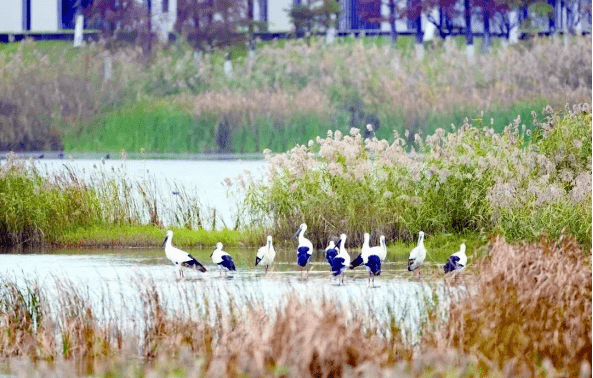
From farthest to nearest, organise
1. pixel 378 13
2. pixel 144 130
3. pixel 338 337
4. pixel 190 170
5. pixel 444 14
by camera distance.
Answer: pixel 444 14 → pixel 378 13 → pixel 144 130 → pixel 190 170 → pixel 338 337

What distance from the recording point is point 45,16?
41.9 m

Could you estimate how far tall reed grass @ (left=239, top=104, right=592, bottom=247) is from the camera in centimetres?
1433

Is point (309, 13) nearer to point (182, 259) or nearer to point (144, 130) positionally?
point (144, 130)

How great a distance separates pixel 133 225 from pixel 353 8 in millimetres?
28049

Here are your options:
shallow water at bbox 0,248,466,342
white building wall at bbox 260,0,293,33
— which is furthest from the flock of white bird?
white building wall at bbox 260,0,293,33

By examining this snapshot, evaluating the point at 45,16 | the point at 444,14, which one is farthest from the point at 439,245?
the point at 444,14

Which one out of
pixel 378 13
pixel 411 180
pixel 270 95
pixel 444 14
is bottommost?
pixel 411 180

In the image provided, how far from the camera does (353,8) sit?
42.8 meters

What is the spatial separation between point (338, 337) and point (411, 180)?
7.91 metres

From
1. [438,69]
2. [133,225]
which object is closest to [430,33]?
[438,69]

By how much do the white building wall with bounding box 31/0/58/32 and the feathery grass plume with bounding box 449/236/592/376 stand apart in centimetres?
3451

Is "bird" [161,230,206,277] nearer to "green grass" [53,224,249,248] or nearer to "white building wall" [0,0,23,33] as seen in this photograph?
"green grass" [53,224,249,248]

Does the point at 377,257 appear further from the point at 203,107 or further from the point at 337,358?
the point at 203,107

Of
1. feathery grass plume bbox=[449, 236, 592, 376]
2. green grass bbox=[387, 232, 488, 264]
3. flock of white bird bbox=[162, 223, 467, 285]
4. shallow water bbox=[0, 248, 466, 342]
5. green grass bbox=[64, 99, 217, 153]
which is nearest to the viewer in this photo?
feathery grass plume bbox=[449, 236, 592, 376]
